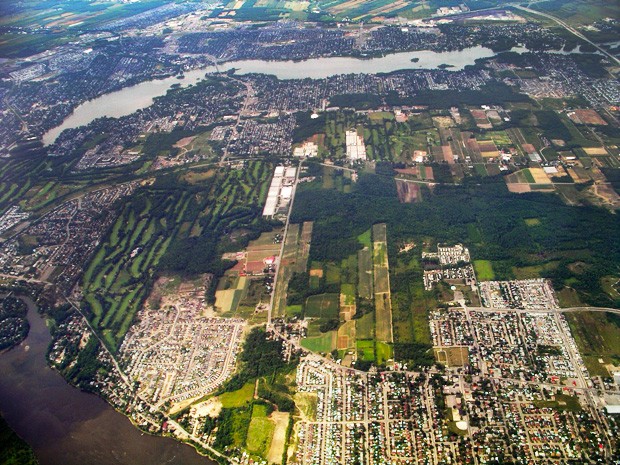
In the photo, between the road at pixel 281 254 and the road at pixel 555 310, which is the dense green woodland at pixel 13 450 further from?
the road at pixel 555 310

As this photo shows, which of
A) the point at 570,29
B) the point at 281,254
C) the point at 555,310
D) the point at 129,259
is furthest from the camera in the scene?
the point at 570,29

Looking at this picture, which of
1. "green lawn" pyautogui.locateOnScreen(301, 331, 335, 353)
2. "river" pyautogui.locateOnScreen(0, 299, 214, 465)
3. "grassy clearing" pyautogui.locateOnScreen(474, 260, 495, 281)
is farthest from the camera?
"grassy clearing" pyautogui.locateOnScreen(474, 260, 495, 281)

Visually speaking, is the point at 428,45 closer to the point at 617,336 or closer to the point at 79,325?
the point at 617,336

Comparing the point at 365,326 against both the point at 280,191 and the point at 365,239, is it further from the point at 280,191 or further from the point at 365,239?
the point at 280,191

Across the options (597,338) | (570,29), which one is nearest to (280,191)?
(597,338)

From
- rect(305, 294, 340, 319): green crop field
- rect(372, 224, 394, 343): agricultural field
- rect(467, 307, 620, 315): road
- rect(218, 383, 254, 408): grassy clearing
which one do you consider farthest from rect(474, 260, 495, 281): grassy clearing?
rect(218, 383, 254, 408): grassy clearing

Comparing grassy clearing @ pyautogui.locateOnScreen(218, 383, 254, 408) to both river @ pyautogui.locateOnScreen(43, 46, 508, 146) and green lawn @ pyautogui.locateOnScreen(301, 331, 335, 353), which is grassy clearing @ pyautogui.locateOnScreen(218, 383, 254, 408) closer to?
green lawn @ pyautogui.locateOnScreen(301, 331, 335, 353)
